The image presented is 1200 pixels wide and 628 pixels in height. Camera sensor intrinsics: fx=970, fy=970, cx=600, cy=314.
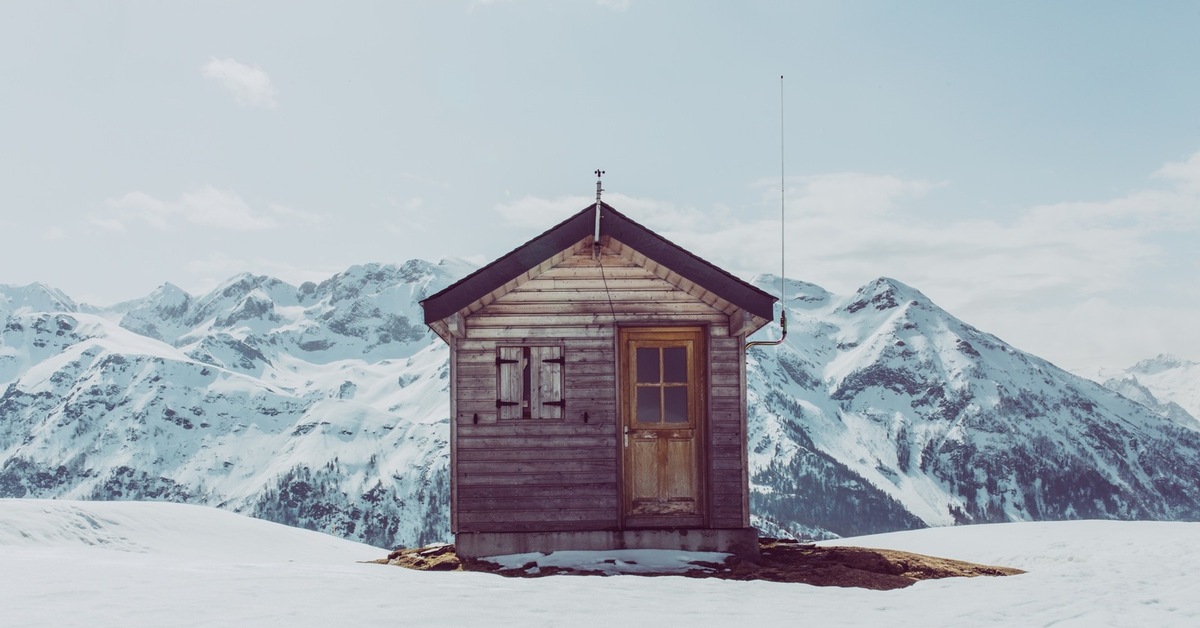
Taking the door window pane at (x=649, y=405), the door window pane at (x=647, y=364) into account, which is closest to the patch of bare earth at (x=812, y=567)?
the door window pane at (x=649, y=405)

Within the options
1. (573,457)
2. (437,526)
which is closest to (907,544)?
(573,457)

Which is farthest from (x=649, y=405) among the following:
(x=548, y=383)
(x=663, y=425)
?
(x=548, y=383)

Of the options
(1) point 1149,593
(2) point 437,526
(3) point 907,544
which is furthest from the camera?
(2) point 437,526

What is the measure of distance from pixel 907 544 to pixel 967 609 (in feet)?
25.7

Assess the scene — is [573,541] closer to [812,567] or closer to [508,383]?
[508,383]

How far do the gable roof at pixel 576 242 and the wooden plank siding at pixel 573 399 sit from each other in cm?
25

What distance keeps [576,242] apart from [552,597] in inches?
224

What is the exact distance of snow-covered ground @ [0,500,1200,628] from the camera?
345 inches

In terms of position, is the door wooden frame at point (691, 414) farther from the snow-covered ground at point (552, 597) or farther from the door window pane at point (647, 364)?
the snow-covered ground at point (552, 597)

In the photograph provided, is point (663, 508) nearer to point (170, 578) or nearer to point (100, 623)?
point (170, 578)

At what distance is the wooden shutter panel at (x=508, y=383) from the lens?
13.8m

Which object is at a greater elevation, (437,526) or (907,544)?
(907,544)

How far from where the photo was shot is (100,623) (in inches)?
326

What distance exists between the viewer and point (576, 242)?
45.8 feet
